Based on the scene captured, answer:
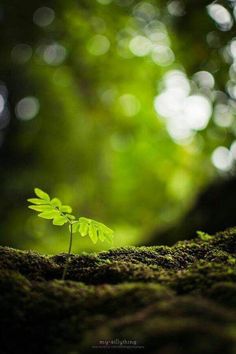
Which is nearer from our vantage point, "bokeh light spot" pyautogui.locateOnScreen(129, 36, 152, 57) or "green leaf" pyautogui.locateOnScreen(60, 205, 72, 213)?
"green leaf" pyautogui.locateOnScreen(60, 205, 72, 213)

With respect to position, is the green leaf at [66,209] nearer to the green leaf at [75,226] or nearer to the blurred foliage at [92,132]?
the green leaf at [75,226]

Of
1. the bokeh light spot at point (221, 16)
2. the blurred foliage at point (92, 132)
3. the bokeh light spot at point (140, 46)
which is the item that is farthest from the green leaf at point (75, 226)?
the bokeh light spot at point (140, 46)

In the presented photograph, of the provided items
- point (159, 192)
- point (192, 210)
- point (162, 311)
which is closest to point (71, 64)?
point (159, 192)

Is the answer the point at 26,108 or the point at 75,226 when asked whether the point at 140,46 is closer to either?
the point at 26,108

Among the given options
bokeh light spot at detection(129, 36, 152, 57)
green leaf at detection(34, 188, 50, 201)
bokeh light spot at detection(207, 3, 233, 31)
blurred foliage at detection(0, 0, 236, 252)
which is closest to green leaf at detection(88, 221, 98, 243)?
green leaf at detection(34, 188, 50, 201)

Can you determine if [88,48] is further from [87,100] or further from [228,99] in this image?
[228,99]

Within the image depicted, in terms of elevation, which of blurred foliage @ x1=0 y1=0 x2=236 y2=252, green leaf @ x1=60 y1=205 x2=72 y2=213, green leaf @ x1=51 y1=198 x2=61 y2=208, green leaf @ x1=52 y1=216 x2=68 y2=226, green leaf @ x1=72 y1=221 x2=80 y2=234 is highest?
blurred foliage @ x1=0 y1=0 x2=236 y2=252

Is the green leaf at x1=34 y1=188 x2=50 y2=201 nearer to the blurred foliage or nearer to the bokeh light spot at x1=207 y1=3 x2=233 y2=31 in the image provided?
the bokeh light spot at x1=207 y1=3 x2=233 y2=31
